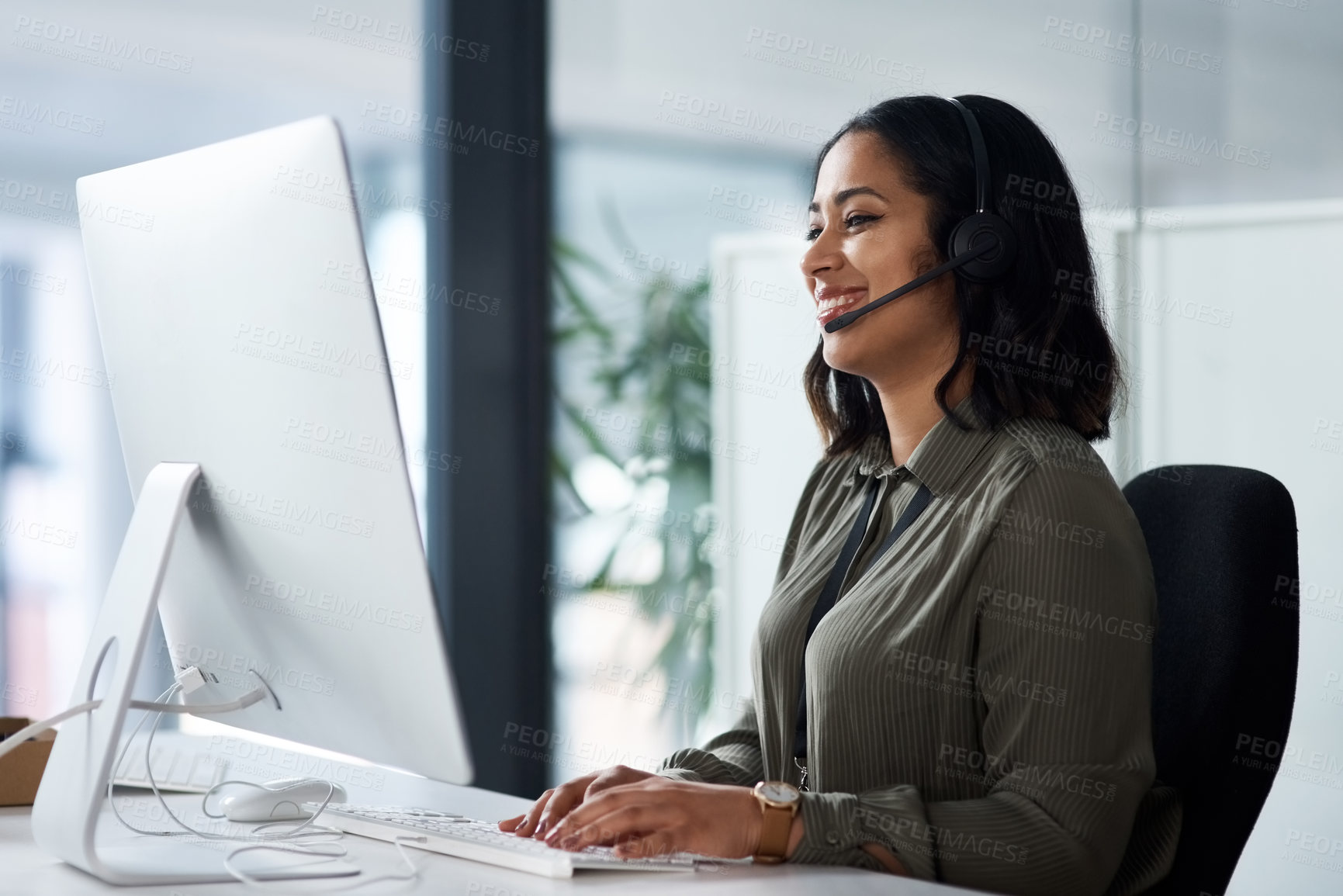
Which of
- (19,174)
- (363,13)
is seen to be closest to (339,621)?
(19,174)

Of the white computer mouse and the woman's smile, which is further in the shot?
the woman's smile

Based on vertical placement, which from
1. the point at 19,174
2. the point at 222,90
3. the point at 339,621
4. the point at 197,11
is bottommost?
the point at 339,621

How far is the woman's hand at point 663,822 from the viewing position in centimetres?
103

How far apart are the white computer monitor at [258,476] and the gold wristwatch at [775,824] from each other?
0.32 m

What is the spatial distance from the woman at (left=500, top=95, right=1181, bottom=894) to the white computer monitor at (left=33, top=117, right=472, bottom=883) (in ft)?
0.81

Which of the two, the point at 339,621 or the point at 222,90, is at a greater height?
the point at 222,90

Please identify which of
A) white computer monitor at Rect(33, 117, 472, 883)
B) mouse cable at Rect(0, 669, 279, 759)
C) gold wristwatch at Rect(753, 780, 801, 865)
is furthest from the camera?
gold wristwatch at Rect(753, 780, 801, 865)

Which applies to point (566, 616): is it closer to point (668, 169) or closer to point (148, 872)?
point (668, 169)

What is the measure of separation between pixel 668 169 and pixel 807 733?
1734mm

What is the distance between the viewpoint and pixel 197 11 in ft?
8.11

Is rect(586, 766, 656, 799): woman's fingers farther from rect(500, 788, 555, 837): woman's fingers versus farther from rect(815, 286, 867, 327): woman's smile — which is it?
rect(815, 286, 867, 327): woman's smile

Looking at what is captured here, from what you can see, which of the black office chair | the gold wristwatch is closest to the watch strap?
the gold wristwatch

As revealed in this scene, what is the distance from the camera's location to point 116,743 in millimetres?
937

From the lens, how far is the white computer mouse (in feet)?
3.80
